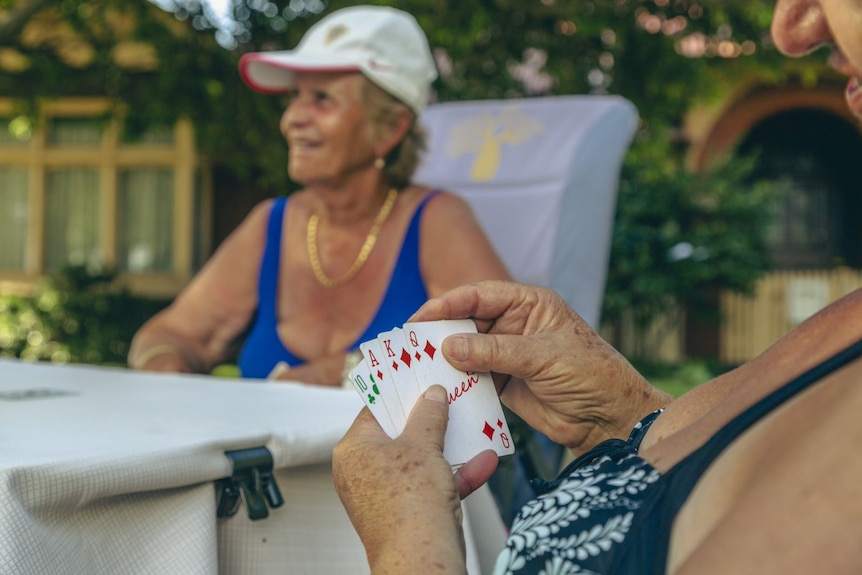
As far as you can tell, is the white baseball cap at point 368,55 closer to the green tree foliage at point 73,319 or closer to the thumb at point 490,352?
the thumb at point 490,352

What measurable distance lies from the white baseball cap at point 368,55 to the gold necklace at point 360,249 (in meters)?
0.32

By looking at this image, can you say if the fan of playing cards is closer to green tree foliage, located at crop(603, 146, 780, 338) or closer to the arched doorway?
green tree foliage, located at crop(603, 146, 780, 338)

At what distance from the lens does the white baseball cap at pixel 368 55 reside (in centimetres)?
271

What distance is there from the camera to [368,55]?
2719 millimetres

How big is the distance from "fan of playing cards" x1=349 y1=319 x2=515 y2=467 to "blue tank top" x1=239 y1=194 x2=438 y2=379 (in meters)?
1.31

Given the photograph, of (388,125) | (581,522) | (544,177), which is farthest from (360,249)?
(581,522)

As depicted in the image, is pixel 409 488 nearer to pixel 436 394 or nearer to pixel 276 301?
pixel 436 394

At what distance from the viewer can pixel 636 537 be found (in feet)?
2.88

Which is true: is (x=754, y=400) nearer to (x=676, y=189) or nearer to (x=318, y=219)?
(x=318, y=219)

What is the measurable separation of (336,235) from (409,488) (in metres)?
1.85

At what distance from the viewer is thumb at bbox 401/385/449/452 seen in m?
1.09

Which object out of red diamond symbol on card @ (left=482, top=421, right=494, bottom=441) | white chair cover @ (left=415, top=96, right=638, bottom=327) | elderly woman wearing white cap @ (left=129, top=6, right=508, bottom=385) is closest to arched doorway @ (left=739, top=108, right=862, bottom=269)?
white chair cover @ (left=415, top=96, right=638, bottom=327)

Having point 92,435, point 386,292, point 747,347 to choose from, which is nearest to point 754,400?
point 92,435

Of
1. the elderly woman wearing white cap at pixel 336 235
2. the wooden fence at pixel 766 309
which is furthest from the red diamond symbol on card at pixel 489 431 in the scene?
the wooden fence at pixel 766 309
